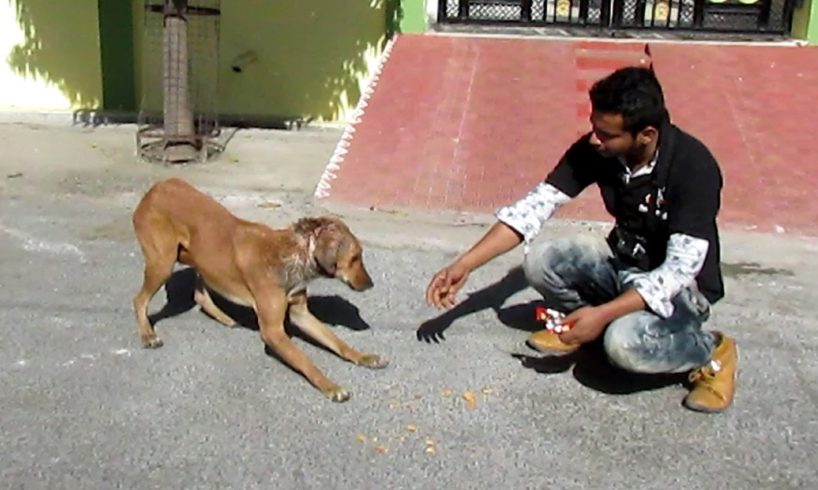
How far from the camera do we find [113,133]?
8773 mm

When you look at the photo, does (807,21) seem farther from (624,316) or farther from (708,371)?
(624,316)

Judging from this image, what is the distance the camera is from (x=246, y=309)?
495 centimetres

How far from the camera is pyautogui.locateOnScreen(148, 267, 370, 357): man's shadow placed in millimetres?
4785

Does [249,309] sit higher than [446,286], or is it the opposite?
[446,286]

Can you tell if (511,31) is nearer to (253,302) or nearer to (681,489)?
(253,302)

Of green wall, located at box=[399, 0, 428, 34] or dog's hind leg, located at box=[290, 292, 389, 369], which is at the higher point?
green wall, located at box=[399, 0, 428, 34]

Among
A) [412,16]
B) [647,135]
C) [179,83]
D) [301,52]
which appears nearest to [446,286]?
[647,135]

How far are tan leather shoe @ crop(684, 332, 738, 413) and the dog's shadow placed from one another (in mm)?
1500

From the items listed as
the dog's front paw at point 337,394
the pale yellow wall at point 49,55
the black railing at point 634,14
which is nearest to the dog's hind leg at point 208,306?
the dog's front paw at point 337,394

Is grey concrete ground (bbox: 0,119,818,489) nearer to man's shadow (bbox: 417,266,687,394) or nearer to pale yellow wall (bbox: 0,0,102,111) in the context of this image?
man's shadow (bbox: 417,266,687,394)

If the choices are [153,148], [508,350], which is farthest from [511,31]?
[508,350]

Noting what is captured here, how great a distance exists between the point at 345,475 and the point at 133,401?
38.2 inches

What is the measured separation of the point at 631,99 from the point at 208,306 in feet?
7.17

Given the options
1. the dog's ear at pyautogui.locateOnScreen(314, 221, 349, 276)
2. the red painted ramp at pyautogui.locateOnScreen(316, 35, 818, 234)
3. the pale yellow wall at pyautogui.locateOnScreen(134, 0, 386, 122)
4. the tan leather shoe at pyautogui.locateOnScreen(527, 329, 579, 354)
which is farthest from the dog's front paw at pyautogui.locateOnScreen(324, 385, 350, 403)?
the pale yellow wall at pyautogui.locateOnScreen(134, 0, 386, 122)
